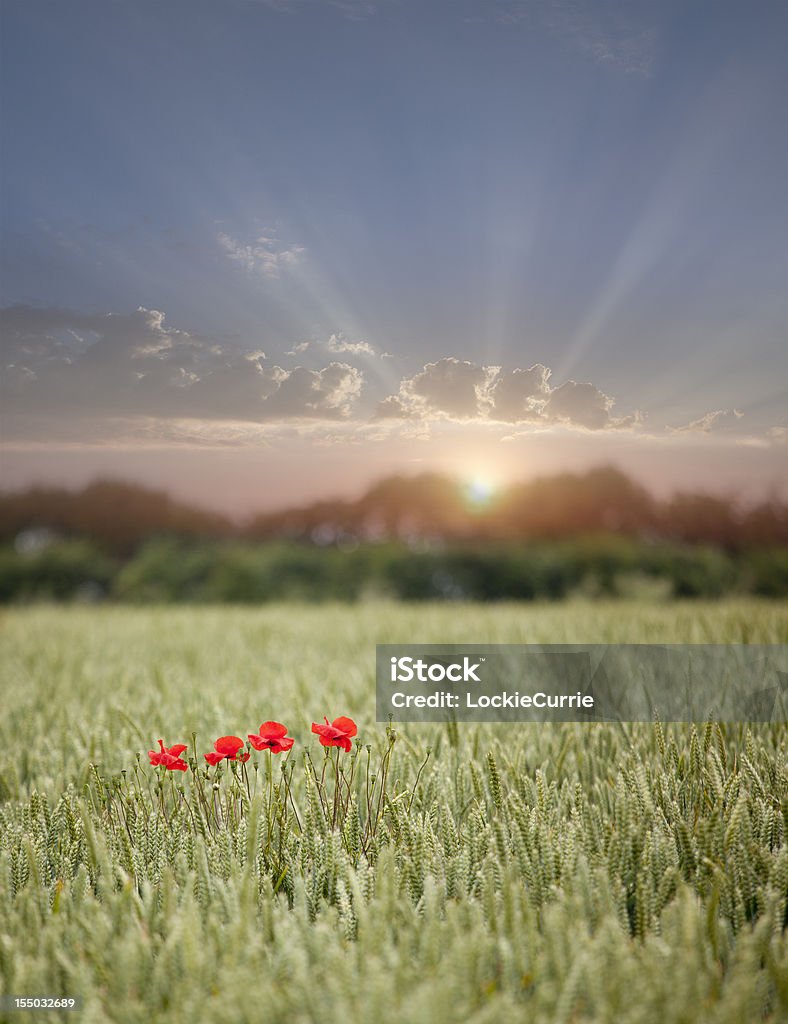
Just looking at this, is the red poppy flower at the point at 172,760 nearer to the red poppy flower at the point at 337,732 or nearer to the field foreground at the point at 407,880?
the field foreground at the point at 407,880

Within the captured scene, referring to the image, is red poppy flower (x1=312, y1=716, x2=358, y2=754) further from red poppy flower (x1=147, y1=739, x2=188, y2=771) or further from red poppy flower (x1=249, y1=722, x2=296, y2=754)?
red poppy flower (x1=147, y1=739, x2=188, y2=771)

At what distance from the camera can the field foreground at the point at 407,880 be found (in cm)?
100

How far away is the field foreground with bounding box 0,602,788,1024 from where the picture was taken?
100 centimetres

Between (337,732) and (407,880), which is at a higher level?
(337,732)

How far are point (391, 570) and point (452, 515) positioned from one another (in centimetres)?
131

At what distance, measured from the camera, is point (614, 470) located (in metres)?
7.46

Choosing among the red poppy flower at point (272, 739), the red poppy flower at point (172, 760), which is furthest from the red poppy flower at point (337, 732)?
the red poppy flower at point (172, 760)

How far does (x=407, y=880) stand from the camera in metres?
1.37

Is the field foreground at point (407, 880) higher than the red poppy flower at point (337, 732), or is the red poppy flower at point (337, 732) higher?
the red poppy flower at point (337, 732)

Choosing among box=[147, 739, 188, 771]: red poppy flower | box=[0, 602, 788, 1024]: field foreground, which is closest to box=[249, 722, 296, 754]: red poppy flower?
box=[0, 602, 788, 1024]: field foreground

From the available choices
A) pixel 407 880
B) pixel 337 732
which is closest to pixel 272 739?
pixel 337 732

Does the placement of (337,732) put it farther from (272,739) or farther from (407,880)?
(407,880)

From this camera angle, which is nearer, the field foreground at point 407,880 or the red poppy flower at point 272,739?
the field foreground at point 407,880

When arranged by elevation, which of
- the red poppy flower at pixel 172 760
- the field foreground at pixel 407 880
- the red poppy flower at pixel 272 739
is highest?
the red poppy flower at pixel 272 739
